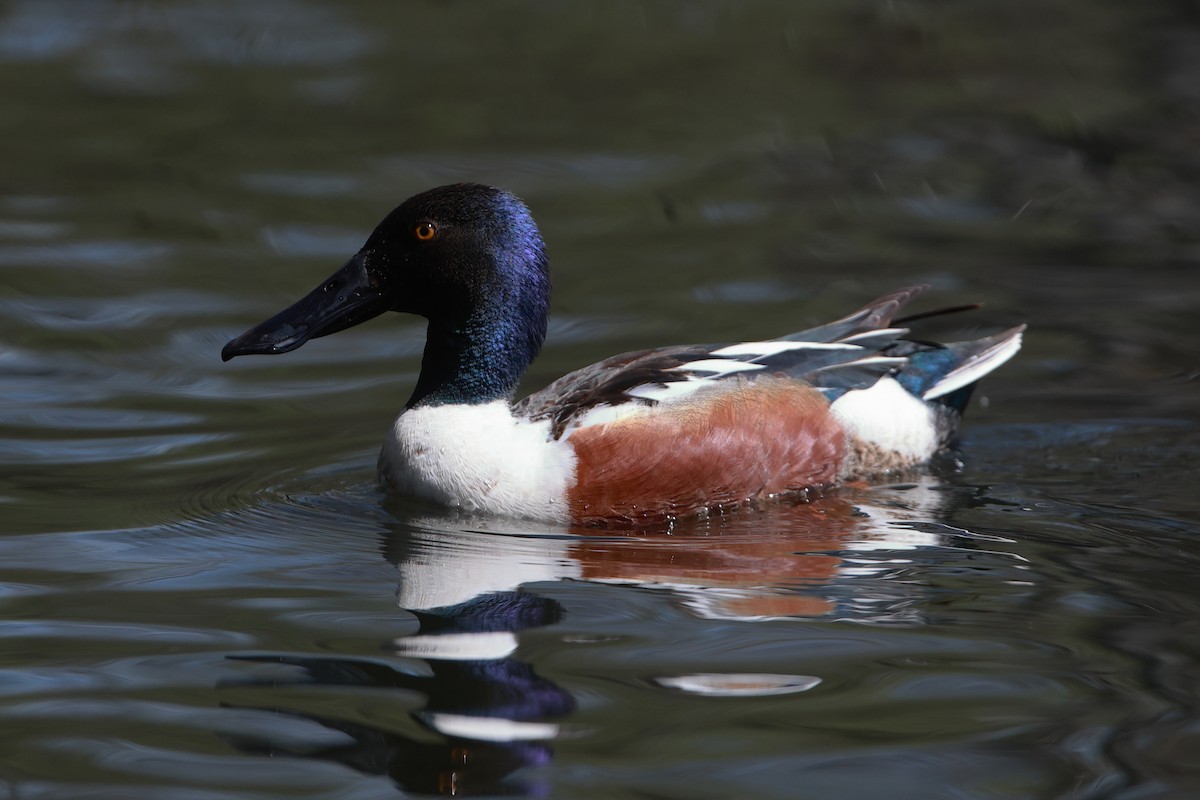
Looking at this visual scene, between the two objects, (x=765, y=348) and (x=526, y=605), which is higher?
(x=765, y=348)

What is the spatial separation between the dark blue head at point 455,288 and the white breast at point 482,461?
11cm

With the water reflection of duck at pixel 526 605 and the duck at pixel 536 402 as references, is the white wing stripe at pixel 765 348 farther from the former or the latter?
the water reflection of duck at pixel 526 605

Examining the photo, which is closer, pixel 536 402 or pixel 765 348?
pixel 536 402

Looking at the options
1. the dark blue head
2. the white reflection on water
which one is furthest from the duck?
the white reflection on water

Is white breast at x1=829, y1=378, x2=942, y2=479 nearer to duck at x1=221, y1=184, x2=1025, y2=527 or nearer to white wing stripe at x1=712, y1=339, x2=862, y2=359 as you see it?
duck at x1=221, y1=184, x2=1025, y2=527

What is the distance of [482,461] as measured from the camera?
5859 mm

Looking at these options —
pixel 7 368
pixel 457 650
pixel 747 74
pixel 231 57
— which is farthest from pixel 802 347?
pixel 231 57

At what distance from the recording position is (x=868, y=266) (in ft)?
30.7

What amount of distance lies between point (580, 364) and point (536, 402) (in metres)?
1.73

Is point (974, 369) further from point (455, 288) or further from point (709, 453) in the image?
point (455, 288)

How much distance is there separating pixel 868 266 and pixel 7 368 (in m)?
4.54

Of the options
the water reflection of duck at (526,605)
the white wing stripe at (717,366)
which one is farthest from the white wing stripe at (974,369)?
the white wing stripe at (717,366)

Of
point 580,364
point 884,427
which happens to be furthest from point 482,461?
point 580,364

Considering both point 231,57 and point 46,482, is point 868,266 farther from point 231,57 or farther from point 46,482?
point 231,57
